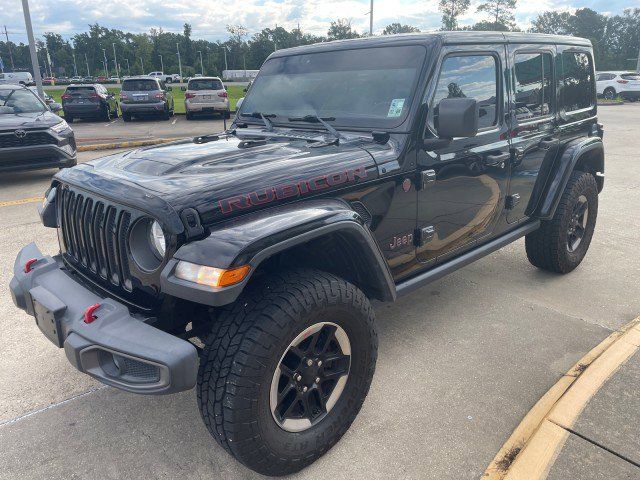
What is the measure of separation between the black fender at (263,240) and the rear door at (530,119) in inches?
66.6

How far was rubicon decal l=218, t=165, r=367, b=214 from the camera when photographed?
7.07 ft

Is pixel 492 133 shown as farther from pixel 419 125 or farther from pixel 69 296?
pixel 69 296

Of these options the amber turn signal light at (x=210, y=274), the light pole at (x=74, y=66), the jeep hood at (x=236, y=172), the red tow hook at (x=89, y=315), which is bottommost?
the red tow hook at (x=89, y=315)

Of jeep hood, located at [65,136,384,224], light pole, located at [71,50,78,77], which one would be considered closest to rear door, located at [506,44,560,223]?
jeep hood, located at [65,136,384,224]

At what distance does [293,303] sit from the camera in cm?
212

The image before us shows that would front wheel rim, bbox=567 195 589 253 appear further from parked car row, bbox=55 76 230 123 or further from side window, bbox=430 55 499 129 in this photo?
parked car row, bbox=55 76 230 123

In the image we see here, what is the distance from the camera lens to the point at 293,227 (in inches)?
84.4

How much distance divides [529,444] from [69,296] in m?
2.23

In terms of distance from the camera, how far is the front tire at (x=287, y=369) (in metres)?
2.04

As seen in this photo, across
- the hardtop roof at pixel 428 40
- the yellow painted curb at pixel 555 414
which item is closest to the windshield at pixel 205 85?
the hardtop roof at pixel 428 40

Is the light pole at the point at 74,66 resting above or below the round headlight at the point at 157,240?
above

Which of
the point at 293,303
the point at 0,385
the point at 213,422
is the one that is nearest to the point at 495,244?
the point at 293,303

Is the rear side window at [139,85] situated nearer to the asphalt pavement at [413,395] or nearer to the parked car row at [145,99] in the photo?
the parked car row at [145,99]

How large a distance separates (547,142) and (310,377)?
2.71 m
